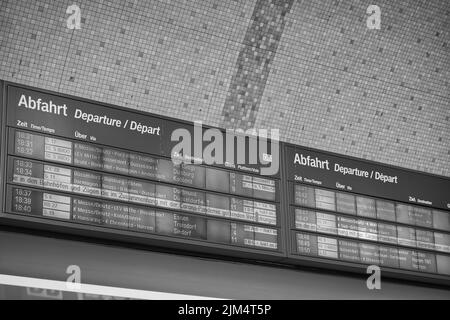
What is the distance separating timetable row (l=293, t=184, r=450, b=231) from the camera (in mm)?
8570

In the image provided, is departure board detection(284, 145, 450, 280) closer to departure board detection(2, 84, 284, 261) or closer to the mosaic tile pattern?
departure board detection(2, 84, 284, 261)

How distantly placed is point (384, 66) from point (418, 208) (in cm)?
148

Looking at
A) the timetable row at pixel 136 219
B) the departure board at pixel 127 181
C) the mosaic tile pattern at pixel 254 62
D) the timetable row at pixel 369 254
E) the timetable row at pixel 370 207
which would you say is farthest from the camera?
the mosaic tile pattern at pixel 254 62

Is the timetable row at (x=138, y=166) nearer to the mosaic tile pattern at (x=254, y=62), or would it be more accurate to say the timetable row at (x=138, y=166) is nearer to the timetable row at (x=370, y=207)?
the timetable row at (x=370, y=207)

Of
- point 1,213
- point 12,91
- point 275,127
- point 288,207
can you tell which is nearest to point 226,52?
point 275,127

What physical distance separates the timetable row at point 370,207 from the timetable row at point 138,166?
39cm

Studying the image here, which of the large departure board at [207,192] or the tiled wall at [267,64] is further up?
the tiled wall at [267,64]

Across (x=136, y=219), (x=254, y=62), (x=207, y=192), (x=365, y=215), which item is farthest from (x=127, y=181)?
(x=365, y=215)

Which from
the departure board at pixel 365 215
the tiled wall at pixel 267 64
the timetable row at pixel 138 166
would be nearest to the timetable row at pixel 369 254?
the departure board at pixel 365 215

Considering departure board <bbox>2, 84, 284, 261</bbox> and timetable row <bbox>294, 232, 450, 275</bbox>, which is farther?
timetable row <bbox>294, 232, 450, 275</bbox>

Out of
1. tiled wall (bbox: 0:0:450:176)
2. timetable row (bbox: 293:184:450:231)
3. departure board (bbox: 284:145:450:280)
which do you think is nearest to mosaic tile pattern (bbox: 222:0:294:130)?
tiled wall (bbox: 0:0:450:176)

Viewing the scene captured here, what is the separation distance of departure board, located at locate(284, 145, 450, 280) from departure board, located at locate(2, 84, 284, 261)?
0.29m

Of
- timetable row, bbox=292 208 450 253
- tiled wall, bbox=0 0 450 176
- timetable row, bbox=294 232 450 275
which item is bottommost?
timetable row, bbox=294 232 450 275

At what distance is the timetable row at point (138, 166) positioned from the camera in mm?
7250
